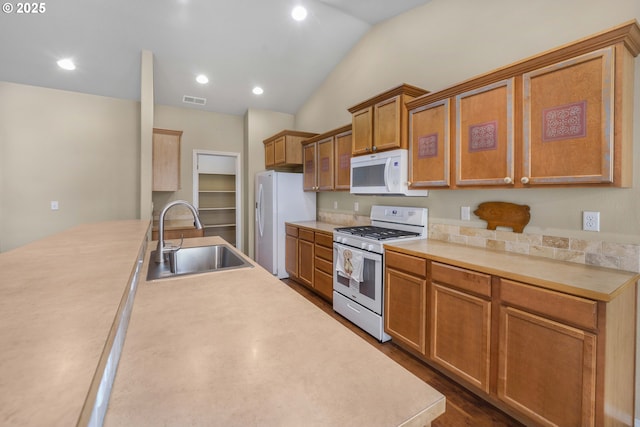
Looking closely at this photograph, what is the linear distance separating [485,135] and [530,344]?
1345 millimetres

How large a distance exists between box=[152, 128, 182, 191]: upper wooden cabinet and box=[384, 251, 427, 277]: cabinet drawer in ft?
10.6

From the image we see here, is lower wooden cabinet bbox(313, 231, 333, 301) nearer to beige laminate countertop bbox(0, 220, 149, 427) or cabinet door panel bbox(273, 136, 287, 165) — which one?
cabinet door panel bbox(273, 136, 287, 165)

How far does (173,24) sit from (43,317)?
3.70 meters

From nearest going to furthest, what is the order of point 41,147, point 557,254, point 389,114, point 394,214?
point 557,254 < point 389,114 < point 394,214 < point 41,147

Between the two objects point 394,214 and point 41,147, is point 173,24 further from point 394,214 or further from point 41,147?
point 394,214

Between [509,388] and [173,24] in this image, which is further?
[173,24]

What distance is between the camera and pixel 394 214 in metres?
3.11

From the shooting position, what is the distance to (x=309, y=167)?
4332 millimetres

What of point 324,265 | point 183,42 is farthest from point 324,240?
point 183,42

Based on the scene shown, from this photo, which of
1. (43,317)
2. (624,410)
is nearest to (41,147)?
(43,317)

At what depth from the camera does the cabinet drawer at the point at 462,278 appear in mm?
1769

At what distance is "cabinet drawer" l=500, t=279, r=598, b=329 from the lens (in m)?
1.35

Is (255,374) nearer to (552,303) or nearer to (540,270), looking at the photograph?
(552,303)

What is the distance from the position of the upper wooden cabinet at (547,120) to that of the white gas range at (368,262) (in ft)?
2.10
